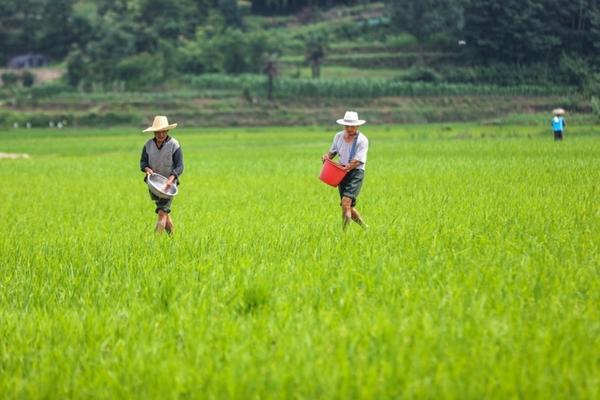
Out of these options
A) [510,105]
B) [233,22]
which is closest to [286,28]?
[233,22]

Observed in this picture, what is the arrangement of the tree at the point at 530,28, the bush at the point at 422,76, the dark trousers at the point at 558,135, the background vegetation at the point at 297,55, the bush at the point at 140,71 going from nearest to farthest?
1. the dark trousers at the point at 558,135
2. the background vegetation at the point at 297,55
3. the bush at the point at 422,76
4. the tree at the point at 530,28
5. the bush at the point at 140,71

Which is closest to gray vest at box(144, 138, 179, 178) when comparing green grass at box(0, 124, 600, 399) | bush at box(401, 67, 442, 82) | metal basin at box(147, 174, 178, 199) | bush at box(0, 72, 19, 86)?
metal basin at box(147, 174, 178, 199)

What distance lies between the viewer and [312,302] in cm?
507

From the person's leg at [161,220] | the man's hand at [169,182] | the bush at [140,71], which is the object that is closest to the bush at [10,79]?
the bush at [140,71]

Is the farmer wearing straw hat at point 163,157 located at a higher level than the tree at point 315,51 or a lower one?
lower

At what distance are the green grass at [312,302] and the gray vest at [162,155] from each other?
29.9 inches

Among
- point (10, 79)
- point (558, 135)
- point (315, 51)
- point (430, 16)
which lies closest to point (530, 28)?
point (430, 16)

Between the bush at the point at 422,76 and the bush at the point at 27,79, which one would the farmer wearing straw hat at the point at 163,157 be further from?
the bush at the point at 27,79

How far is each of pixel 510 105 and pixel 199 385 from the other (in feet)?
168

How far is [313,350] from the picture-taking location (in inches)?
157

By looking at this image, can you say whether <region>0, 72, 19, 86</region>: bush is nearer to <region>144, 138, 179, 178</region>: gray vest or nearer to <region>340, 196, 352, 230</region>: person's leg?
<region>144, 138, 179, 178</region>: gray vest

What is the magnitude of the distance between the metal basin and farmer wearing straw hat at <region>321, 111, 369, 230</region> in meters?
1.69

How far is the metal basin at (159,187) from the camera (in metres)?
8.91

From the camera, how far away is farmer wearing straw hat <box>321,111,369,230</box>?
915cm
